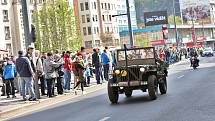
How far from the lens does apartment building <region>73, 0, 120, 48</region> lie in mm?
114875

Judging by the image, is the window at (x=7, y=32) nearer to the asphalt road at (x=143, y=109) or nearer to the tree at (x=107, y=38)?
the tree at (x=107, y=38)

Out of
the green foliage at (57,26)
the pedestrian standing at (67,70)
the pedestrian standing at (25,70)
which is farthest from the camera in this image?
the green foliage at (57,26)

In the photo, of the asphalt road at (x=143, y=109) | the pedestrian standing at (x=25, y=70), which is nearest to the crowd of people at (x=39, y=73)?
the pedestrian standing at (x=25, y=70)

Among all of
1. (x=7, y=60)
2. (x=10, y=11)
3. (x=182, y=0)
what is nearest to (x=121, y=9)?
(x=182, y=0)

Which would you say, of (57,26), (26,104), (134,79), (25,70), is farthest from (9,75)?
(57,26)

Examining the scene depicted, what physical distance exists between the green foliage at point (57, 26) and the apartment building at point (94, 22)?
41041 millimetres

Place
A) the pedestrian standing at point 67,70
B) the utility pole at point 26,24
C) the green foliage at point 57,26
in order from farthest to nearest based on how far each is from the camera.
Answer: the green foliage at point 57,26
the pedestrian standing at point 67,70
the utility pole at point 26,24

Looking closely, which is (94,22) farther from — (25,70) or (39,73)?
(25,70)

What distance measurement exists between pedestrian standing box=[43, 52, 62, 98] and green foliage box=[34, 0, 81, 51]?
4735 cm

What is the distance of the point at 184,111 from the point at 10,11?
68.2m

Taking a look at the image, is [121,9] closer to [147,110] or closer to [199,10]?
[199,10]

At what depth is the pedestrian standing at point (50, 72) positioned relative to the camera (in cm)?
2036

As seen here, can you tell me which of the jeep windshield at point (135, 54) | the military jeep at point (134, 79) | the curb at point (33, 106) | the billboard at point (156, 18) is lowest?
the curb at point (33, 106)

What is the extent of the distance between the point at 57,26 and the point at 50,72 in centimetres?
4970
